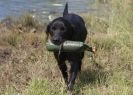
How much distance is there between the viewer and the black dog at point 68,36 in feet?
22.0

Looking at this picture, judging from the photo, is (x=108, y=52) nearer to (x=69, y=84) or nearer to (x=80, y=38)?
(x=80, y=38)

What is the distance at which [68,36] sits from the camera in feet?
22.4

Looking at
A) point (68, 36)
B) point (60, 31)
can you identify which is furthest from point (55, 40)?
point (68, 36)

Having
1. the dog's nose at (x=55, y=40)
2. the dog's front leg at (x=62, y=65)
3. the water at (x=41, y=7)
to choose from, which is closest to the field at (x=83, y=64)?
the dog's front leg at (x=62, y=65)

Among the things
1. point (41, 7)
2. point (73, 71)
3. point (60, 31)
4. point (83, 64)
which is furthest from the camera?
point (41, 7)

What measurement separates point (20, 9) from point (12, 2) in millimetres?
1443

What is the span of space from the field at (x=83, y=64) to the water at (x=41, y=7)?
138 inches

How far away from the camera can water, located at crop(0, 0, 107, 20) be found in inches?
525

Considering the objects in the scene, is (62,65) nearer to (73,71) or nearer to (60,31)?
(73,71)

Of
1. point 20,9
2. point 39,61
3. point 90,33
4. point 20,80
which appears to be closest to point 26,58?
point 39,61

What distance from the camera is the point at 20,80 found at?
709 cm

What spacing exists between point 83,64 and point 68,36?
1095mm

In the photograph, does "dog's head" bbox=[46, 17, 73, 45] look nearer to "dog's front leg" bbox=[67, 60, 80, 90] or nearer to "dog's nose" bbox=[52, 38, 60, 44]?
"dog's nose" bbox=[52, 38, 60, 44]

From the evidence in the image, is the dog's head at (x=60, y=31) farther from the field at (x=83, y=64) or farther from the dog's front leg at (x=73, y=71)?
the field at (x=83, y=64)
